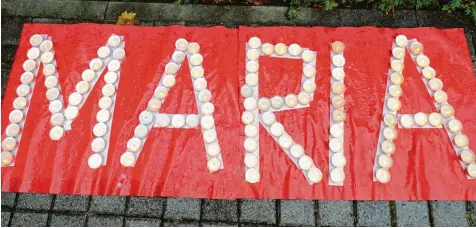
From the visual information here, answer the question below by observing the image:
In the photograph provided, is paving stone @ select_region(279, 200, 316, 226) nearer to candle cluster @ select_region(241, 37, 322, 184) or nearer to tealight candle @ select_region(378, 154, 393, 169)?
candle cluster @ select_region(241, 37, 322, 184)

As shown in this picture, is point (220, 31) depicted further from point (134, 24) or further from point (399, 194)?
point (399, 194)

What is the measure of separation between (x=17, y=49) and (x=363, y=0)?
13.1 feet

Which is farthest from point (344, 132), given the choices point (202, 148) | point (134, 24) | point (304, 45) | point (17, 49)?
point (17, 49)

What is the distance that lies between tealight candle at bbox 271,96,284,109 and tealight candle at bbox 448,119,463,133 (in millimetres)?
1651

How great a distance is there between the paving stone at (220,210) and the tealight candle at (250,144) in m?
0.51

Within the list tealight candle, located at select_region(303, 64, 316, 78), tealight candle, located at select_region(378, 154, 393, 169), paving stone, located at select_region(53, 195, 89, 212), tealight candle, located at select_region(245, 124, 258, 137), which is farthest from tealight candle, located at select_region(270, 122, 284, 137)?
paving stone, located at select_region(53, 195, 89, 212)

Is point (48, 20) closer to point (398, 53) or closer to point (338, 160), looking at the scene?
point (338, 160)

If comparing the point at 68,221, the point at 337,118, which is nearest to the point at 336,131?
the point at 337,118

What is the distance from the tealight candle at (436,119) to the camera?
4.03 metres

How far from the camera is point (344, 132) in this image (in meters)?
4.05

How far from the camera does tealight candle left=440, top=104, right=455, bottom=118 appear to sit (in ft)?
13.4

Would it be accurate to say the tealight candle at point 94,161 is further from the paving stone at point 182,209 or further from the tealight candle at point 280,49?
the tealight candle at point 280,49

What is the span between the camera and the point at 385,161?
388 cm

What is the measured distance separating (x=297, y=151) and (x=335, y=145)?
37 centimetres
